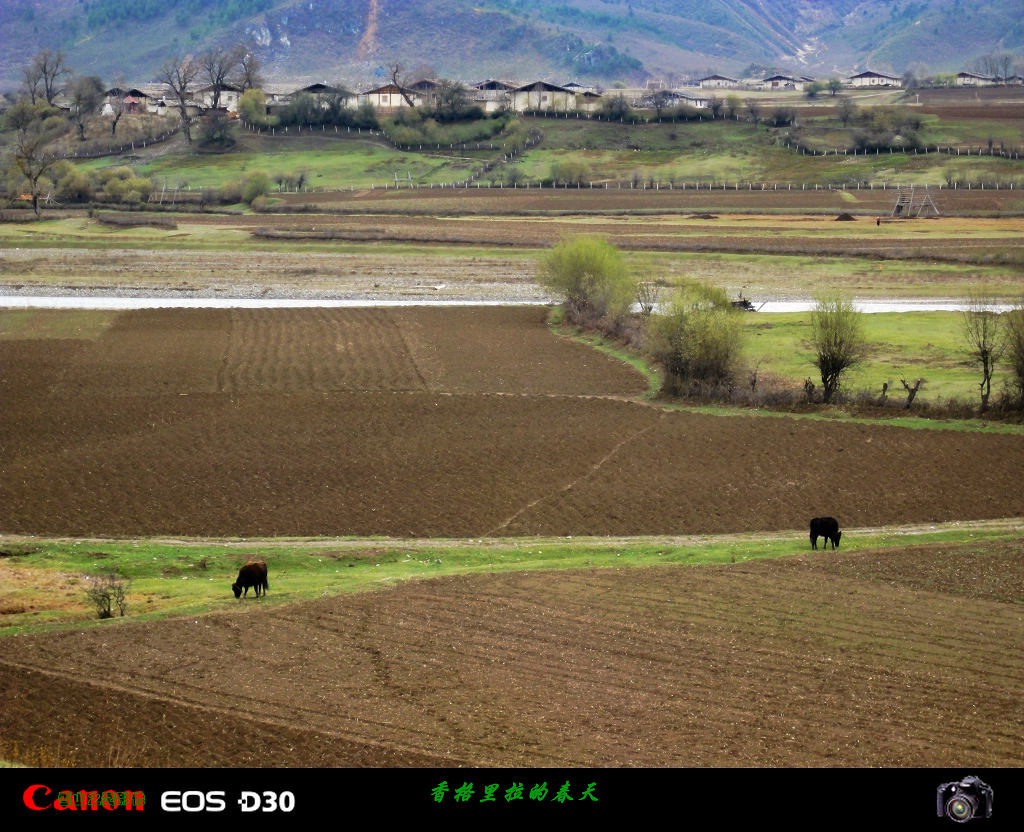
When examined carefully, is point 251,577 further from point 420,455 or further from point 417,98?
point 417,98

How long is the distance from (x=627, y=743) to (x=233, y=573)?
13.0 m

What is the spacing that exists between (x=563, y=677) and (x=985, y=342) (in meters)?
30.8

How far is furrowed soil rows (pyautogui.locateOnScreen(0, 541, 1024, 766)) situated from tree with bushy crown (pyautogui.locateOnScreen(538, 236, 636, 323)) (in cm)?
3421

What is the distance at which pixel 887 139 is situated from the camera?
444ft

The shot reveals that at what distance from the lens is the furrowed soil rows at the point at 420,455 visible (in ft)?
104

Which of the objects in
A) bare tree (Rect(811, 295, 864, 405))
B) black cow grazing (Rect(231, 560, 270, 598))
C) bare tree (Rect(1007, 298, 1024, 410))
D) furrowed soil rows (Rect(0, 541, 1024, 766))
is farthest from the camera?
bare tree (Rect(811, 295, 864, 405))

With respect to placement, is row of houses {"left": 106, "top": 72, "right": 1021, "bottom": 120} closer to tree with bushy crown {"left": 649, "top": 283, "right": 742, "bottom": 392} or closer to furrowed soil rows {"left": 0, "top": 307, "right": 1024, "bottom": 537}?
furrowed soil rows {"left": 0, "top": 307, "right": 1024, "bottom": 537}

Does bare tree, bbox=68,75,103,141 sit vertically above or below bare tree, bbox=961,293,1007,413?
above

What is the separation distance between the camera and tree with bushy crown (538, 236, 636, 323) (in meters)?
59.2

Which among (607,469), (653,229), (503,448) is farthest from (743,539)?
(653,229)
